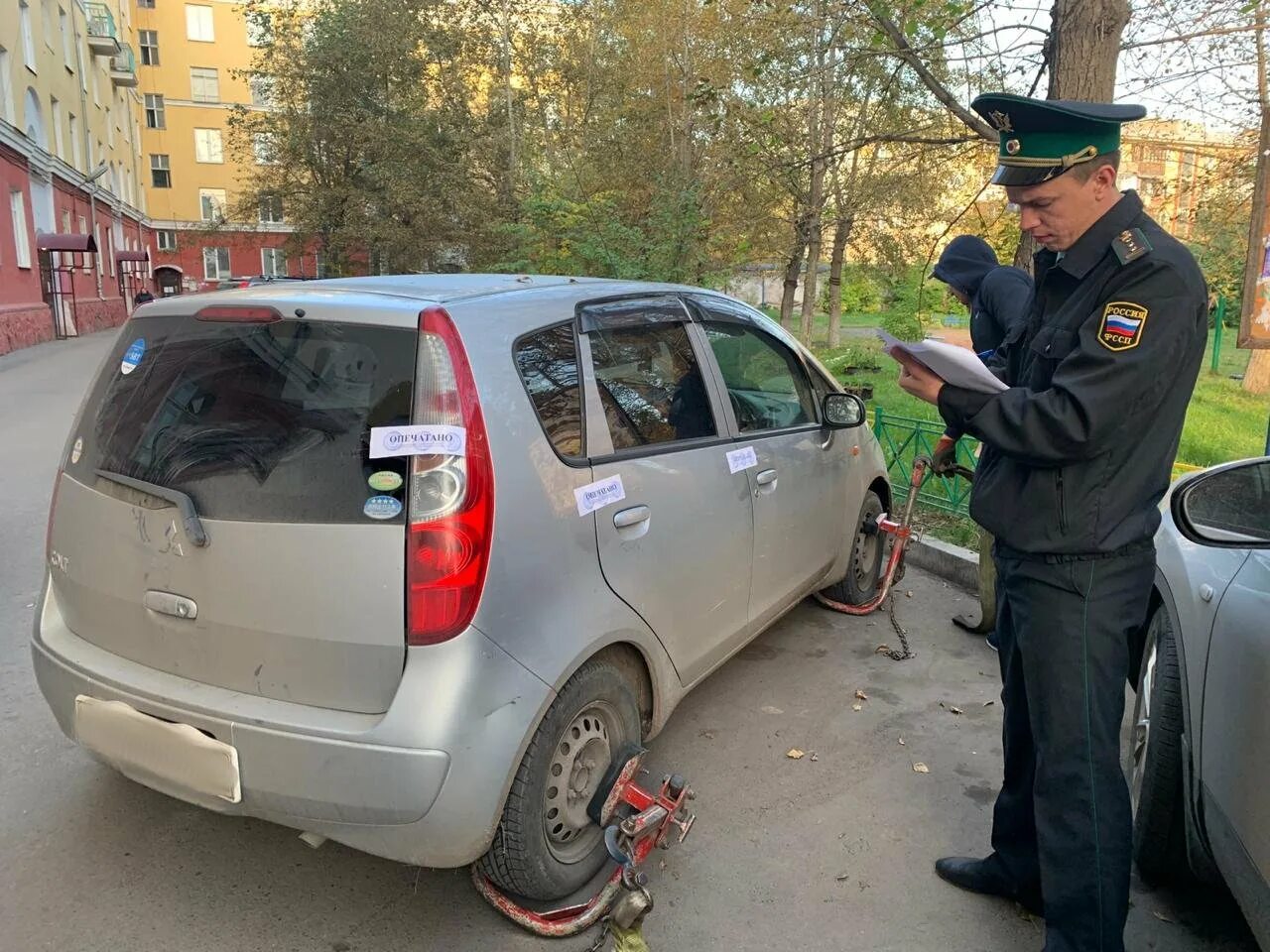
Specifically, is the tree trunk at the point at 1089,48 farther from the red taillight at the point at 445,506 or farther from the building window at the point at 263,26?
the building window at the point at 263,26

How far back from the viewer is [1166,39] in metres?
6.18

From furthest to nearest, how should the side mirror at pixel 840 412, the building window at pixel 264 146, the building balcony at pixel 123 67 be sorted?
the building balcony at pixel 123 67
the building window at pixel 264 146
the side mirror at pixel 840 412

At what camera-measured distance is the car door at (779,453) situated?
346 cm

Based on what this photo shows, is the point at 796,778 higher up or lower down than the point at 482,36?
lower down

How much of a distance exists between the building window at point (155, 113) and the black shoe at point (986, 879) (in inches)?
2020

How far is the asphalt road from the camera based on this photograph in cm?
244

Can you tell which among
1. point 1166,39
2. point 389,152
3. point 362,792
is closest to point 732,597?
point 362,792

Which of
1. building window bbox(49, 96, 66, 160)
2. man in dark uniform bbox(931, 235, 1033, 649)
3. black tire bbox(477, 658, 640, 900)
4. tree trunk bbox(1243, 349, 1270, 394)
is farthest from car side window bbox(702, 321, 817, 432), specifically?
building window bbox(49, 96, 66, 160)

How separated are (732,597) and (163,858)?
203 centimetres

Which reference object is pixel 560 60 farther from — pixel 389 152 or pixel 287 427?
pixel 287 427

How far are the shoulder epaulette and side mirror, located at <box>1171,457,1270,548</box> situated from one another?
85 centimetres

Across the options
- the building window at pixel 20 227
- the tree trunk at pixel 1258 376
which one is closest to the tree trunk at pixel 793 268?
the tree trunk at pixel 1258 376

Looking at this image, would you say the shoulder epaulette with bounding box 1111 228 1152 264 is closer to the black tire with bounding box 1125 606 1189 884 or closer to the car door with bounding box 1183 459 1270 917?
the car door with bounding box 1183 459 1270 917

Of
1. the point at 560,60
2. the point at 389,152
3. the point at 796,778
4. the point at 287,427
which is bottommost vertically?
the point at 796,778
